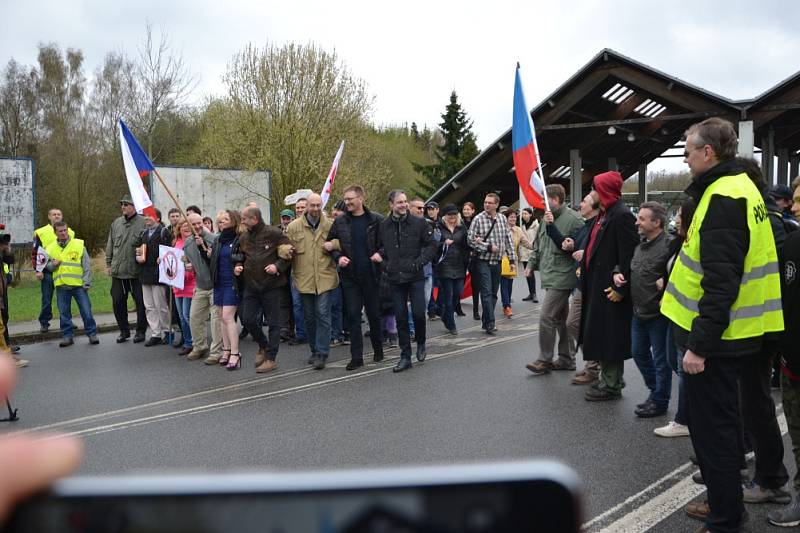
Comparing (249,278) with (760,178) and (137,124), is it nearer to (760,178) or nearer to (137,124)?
(760,178)

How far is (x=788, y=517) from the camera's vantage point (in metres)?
3.84

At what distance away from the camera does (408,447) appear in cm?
542

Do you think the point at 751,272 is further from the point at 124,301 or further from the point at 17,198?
the point at 17,198

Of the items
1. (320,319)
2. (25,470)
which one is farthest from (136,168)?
(25,470)

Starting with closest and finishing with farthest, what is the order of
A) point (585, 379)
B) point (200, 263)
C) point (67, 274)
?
1. point (585, 379)
2. point (200, 263)
3. point (67, 274)

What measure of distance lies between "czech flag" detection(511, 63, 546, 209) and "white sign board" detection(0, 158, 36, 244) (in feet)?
45.8

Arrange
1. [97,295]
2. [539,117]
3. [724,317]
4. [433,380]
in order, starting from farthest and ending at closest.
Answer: [539,117], [97,295], [433,380], [724,317]

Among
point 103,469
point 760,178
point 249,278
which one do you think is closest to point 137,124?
point 249,278

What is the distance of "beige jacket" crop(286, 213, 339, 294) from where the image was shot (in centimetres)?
890

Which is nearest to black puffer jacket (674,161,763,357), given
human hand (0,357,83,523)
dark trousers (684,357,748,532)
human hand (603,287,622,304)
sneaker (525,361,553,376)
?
dark trousers (684,357,748,532)

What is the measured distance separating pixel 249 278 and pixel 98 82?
37.1 meters

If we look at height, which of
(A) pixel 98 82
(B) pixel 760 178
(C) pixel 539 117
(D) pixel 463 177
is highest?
(A) pixel 98 82

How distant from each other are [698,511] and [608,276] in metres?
2.72

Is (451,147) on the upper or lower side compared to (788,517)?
upper
